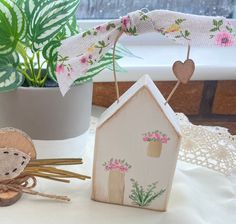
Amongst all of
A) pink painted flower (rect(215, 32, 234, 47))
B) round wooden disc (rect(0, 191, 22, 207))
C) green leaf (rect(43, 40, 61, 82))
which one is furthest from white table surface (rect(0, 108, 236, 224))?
pink painted flower (rect(215, 32, 234, 47))

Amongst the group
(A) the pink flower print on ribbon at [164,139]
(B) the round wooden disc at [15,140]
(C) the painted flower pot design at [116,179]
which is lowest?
(C) the painted flower pot design at [116,179]

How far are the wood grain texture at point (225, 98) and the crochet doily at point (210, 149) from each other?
6.8 inches

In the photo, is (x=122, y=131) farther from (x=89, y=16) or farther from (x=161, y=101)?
(x=89, y=16)

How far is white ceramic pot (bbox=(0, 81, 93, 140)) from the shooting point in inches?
22.6

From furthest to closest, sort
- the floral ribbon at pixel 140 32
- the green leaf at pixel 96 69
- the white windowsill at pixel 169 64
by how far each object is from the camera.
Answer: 1. the white windowsill at pixel 169 64
2. the green leaf at pixel 96 69
3. the floral ribbon at pixel 140 32

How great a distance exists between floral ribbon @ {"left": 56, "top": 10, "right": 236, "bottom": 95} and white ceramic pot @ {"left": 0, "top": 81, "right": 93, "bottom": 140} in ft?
0.26

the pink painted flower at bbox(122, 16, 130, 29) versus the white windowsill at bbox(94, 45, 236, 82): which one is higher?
the pink painted flower at bbox(122, 16, 130, 29)

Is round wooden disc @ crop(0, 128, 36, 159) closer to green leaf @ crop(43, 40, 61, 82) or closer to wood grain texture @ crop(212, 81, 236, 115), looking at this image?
green leaf @ crop(43, 40, 61, 82)

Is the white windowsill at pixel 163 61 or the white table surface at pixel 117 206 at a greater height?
the white windowsill at pixel 163 61

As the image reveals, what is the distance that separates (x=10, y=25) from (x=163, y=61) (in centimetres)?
39

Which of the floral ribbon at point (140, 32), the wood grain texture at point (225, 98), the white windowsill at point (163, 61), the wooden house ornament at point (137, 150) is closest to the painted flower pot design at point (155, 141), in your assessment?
the wooden house ornament at point (137, 150)

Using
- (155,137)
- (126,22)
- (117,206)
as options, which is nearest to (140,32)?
(126,22)

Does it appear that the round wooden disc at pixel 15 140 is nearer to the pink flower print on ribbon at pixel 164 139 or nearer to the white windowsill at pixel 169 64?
the pink flower print on ribbon at pixel 164 139

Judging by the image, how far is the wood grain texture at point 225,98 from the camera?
865mm
